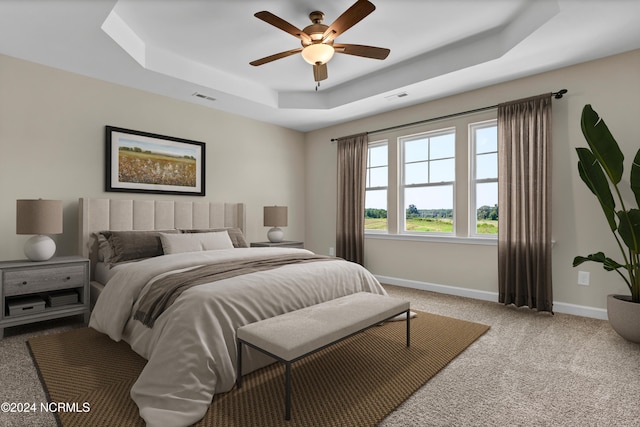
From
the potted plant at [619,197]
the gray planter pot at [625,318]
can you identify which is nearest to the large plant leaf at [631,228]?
the potted plant at [619,197]

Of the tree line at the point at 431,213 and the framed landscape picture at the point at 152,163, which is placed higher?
the framed landscape picture at the point at 152,163

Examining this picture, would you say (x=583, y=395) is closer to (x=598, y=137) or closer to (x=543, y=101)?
(x=598, y=137)

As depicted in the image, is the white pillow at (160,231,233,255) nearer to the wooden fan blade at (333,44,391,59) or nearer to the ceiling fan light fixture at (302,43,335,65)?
the ceiling fan light fixture at (302,43,335,65)

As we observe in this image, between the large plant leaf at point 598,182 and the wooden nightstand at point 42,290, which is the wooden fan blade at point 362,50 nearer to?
the large plant leaf at point 598,182

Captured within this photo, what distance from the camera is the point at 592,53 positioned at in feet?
10.3

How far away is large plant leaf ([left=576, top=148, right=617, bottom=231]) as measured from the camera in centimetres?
273

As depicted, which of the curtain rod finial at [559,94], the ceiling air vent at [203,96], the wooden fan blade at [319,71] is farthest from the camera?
the ceiling air vent at [203,96]

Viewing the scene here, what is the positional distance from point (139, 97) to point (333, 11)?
102 inches

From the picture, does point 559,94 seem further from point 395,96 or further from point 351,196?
point 351,196

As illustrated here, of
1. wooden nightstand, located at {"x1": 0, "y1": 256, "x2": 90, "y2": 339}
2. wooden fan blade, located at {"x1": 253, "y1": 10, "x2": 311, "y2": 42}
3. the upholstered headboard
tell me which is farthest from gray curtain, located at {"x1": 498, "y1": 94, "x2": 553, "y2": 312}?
wooden nightstand, located at {"x1": 0, "y1": 256, "x2": 90, "y2": 339}

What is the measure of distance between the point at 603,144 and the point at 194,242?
3880 mm

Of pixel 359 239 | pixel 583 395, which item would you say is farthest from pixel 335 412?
pixel 359 239

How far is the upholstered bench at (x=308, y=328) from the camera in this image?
5.52ft

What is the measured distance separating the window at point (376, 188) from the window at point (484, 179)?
128 centimetres
